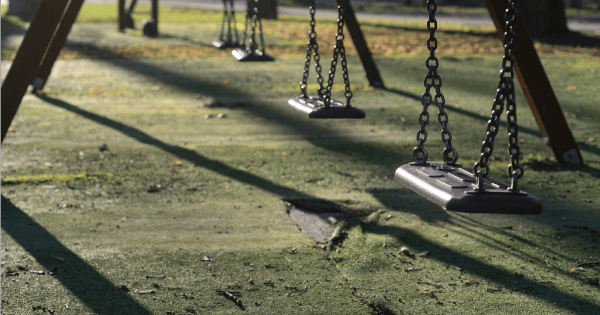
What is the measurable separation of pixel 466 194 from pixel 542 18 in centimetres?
1475

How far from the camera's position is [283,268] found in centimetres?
359

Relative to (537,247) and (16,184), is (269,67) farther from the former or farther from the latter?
(537,247)

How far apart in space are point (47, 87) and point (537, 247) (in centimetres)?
802

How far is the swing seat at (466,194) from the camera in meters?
2.42

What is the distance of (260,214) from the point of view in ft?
14.7

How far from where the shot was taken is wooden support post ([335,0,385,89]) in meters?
8.62

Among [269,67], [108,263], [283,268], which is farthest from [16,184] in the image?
[269,67]

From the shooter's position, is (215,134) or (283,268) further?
(215,134)

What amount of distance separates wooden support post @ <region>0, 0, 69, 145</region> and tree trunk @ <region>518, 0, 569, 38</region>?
1318 centimetres

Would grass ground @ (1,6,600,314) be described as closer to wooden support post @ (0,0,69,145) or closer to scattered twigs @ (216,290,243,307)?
scattered twigs @ (216,290,243,307)

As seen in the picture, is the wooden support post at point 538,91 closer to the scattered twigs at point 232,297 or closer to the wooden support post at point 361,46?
the scattered twigs at point 232,297

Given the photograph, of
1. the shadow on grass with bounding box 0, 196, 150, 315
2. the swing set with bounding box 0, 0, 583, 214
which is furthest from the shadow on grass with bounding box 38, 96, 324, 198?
the shadow on grass with bounding box 0, 196, 150, 315

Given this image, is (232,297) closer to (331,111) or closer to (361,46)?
(331,111)

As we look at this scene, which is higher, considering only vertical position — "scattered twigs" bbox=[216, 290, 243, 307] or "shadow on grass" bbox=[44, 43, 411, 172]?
"scattered twigs" bbox=[216, 290, 243, 307]
